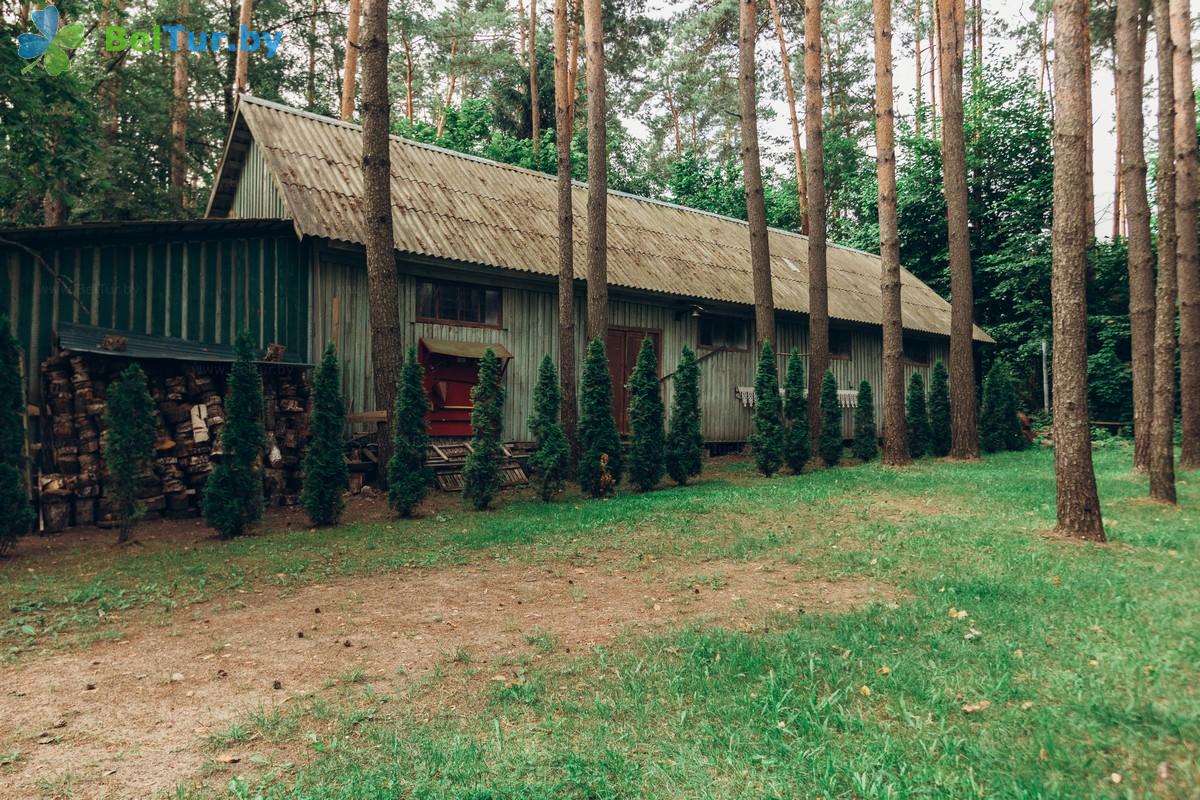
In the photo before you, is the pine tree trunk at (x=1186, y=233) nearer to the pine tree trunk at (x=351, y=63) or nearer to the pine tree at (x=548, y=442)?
the pine tree at (x=548, y=442)

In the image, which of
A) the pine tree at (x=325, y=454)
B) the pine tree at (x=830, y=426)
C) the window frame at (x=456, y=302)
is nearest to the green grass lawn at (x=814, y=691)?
the pine tree at (x=325, y=454)

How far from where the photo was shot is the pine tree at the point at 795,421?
13.1 m

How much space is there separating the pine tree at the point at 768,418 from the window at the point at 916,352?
11.6 metres

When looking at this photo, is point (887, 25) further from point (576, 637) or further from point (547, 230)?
point (576, 637)

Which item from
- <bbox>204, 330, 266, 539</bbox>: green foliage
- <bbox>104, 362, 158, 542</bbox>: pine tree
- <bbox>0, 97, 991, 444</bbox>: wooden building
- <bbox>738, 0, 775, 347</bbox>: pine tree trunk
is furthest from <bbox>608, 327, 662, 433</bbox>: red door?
<bbox>104, 362, 158, 542</bbox>: pine tree

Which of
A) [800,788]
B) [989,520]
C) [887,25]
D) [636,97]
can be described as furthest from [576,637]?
[636,97]

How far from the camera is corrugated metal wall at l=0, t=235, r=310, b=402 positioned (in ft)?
29.4

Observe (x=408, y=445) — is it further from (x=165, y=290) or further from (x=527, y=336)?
(x=527, y=336)

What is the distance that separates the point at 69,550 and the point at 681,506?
6.98 meters

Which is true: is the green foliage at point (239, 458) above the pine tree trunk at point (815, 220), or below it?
below

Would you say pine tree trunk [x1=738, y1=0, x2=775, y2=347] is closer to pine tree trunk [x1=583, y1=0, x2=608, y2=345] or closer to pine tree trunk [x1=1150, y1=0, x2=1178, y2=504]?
pine tree trunk [x1=583, y1=0, x2=608, y2=345]

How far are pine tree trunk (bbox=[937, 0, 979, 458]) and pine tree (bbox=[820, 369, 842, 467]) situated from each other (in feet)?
8.81

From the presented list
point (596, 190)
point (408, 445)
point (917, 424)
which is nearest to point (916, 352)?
point (917, 424)

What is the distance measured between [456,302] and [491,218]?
7.50ft
